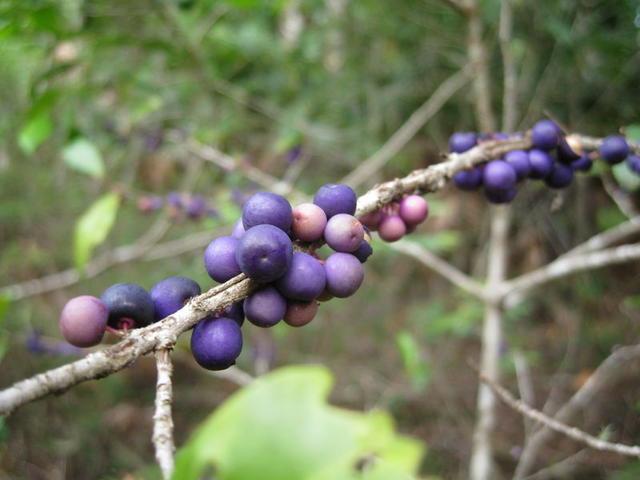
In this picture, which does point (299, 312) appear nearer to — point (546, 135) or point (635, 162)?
point (546, 135)

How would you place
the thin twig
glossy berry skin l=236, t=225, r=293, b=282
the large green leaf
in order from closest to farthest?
the large green leaf < the thin twig < glossy berry skin l=236, t=225, r=293, b=282

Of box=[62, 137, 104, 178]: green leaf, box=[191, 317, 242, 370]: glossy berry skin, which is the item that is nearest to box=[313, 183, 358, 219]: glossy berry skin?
box=[191, 317, 242, 370]: glossy berry skin

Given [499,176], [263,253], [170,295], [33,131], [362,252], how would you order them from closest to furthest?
[263,253] < [170,295] < [362,252] < [499,176] < [33,131]

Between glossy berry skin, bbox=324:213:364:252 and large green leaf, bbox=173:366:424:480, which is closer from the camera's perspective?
large green leaf, bbox=173:366:424:480

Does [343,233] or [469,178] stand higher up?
[469,178]

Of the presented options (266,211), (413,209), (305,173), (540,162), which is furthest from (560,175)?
(305,173)

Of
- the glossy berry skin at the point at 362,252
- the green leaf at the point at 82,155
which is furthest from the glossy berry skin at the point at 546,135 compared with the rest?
the green leaf at the point at 82,155

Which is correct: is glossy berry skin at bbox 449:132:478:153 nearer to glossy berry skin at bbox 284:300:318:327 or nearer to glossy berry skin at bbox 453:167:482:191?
glossy berry skin at bbox 453:167:482:191
